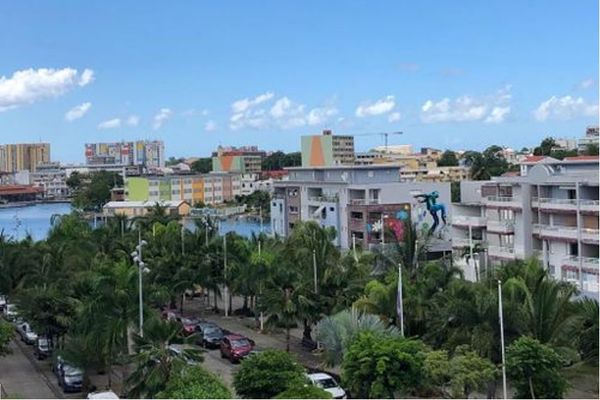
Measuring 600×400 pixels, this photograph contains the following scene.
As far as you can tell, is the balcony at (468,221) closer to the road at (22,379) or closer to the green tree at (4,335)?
the road at (22,379)

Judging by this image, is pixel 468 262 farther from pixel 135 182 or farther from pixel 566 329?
pixel 135 182

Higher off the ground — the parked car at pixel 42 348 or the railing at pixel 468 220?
the railing at pixel 468 220

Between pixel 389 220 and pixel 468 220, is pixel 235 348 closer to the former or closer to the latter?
pixel 468 220

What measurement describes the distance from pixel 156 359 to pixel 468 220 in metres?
22.4

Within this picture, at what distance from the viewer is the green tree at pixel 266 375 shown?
12328mm

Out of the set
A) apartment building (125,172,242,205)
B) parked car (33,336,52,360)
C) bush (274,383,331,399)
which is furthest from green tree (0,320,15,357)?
apartment building (125,172,242,205)

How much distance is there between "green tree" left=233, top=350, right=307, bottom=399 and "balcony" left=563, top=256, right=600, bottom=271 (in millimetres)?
15964

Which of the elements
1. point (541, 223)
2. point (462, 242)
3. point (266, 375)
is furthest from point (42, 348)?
point (462, 242)

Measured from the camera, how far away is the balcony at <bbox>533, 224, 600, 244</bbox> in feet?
84.9

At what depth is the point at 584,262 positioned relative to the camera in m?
26.0

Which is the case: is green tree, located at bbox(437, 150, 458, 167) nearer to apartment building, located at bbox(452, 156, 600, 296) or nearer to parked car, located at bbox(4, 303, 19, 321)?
apartment building, located at bbox(452, 156, 600, 296)

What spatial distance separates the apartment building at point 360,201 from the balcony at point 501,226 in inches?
243

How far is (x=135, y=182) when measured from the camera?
8444cm

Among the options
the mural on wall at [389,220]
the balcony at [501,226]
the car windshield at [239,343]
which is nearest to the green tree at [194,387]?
the car windshield at [239,343]
